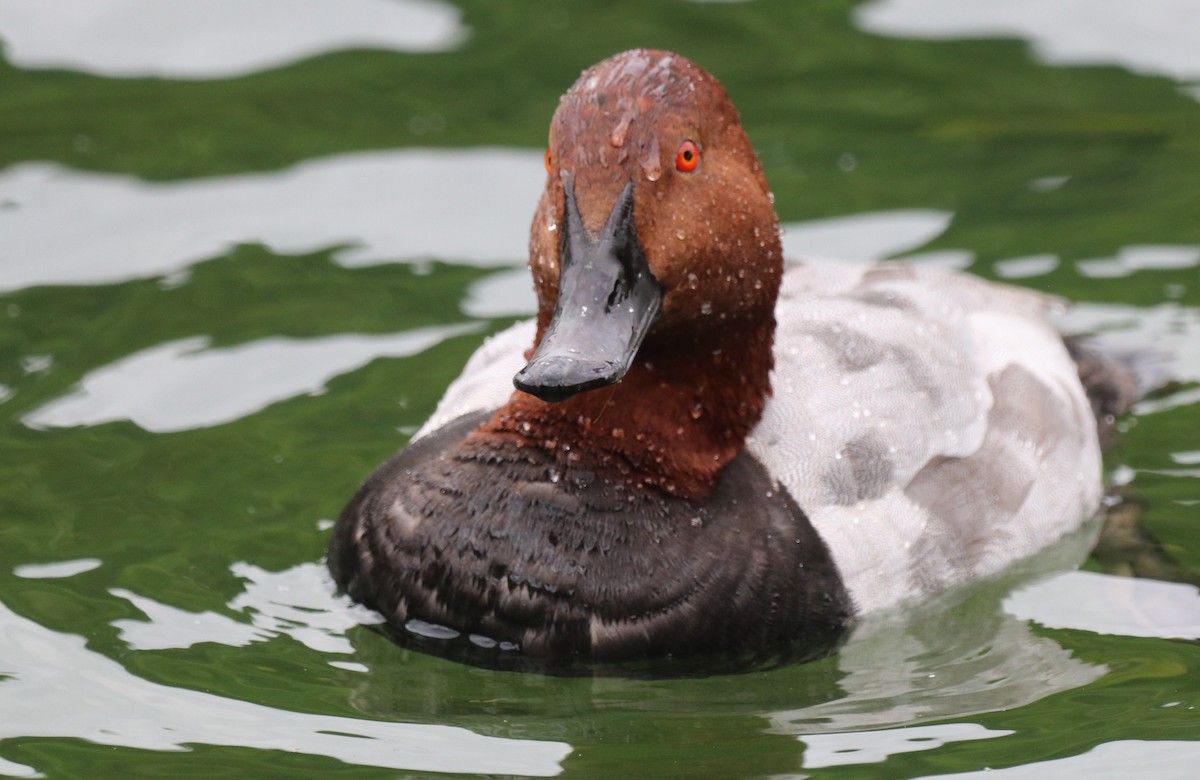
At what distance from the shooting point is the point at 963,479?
5.36 metres

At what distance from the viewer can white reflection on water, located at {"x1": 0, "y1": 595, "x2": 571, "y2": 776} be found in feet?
14.2

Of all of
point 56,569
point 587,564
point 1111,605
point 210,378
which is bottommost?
point 1111,605

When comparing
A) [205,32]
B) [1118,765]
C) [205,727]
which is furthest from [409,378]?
[205,32]

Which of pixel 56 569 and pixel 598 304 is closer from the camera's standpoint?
pixel 598 304

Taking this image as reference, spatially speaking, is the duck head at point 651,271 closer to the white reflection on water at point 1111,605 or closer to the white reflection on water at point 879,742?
the white reflection on water at point 879,742

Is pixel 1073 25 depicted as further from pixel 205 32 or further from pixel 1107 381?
pixel 205 32

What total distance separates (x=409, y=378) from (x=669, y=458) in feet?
5.90

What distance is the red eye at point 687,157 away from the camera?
15.3ft

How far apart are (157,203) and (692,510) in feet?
12.1

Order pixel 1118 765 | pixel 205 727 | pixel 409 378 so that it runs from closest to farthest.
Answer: pixel 1118 765
pixel 205 727
pixel 409 378

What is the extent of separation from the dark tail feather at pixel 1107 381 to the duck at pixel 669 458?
1026 millimetres

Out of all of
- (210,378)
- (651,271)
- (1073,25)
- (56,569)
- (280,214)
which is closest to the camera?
(651,271)

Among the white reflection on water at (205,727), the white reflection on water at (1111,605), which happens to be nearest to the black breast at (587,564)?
the white reflection on water at (205,727)

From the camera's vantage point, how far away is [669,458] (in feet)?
16.3
